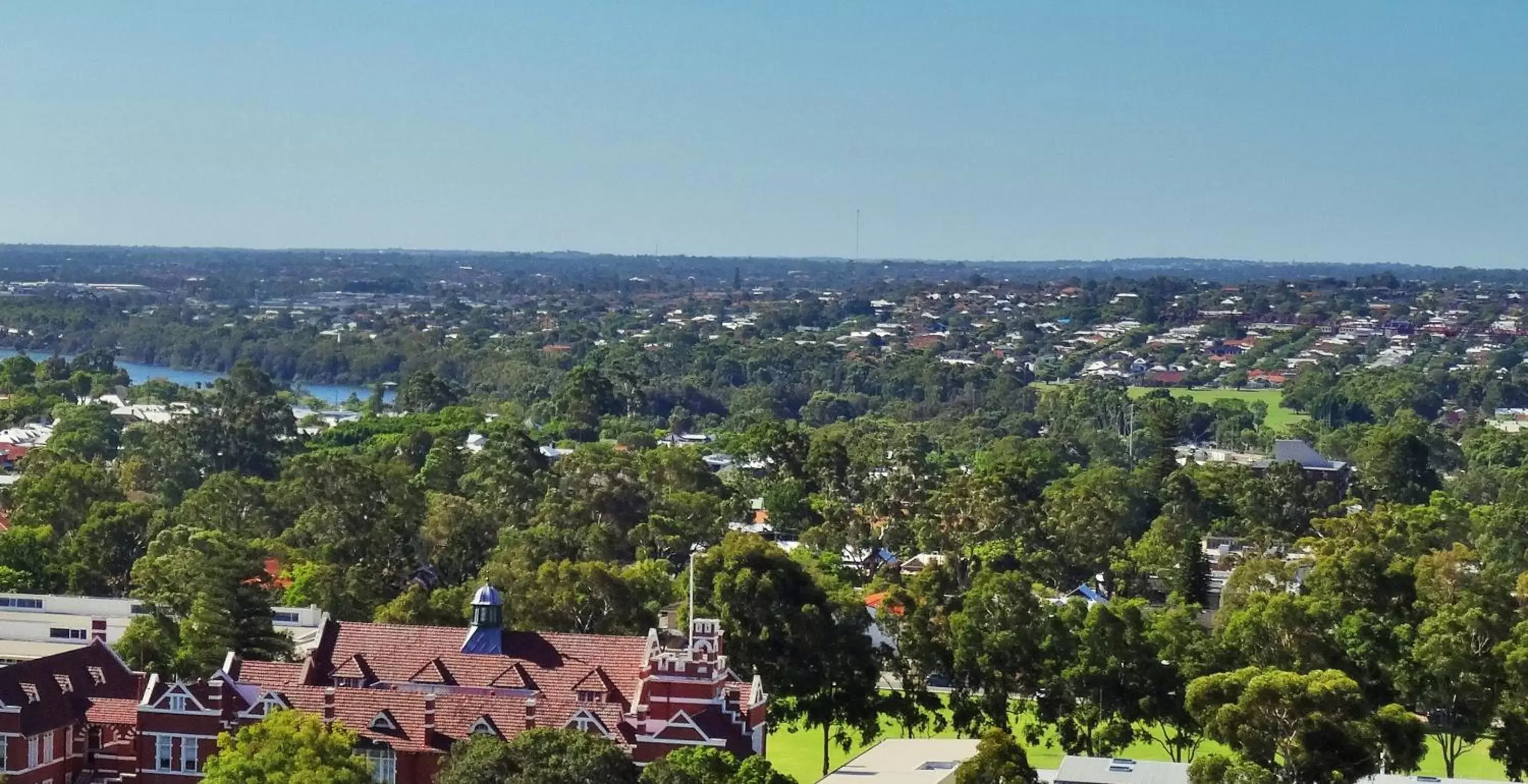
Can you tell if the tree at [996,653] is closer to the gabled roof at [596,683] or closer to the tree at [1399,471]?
the gabled roof at [596,683]

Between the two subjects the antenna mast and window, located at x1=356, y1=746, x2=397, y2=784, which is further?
the antenna mast

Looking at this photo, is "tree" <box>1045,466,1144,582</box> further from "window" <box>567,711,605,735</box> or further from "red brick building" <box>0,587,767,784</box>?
"window" <box>567,711,605,735</box>

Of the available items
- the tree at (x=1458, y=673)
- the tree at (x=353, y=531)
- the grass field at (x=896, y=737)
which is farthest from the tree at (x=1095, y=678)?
the tree at (x=353, y=531)

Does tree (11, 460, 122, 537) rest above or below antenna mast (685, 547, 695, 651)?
below

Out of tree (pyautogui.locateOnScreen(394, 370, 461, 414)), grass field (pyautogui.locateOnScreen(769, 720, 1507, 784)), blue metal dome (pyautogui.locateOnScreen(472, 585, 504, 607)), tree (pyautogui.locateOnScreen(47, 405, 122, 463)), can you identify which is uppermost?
blue metal dome (pyautogui.locateOnScreen(472, 585, 504, 607))

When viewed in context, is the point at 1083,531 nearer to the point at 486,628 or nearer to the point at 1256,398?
the point at 486,628

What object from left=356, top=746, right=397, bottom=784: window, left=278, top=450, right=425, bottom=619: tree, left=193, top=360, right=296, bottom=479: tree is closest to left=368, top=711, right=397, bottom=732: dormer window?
left=356, top=746, right=397, bottom=784: window

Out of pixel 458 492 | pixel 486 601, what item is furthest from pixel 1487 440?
pixel 486 601

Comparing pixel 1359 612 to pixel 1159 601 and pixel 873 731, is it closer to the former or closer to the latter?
pixel 873 731
